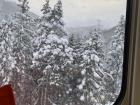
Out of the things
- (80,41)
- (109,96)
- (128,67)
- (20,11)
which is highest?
(20,11)

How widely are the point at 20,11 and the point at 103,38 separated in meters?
0.48

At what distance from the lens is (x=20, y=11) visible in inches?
65.7

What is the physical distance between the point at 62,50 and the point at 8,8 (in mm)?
377

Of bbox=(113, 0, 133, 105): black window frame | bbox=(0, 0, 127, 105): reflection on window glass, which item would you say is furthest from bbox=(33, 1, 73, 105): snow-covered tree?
bbox=(113, 0, 133, 105): black window frame

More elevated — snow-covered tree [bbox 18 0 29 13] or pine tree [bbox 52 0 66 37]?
snow-covered tree [bbox 18 0 29 13]

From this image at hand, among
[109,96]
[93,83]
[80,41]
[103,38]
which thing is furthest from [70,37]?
[109,96]

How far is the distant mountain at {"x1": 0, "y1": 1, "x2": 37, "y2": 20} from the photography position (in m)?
1.66

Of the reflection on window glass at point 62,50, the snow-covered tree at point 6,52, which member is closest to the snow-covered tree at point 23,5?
the reflection on window glass at point 62,50

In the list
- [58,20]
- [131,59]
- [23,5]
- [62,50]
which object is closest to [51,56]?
[62,50]

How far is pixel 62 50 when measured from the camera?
171 cm

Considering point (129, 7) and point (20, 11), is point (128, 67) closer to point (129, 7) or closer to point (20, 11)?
point (129, 7)

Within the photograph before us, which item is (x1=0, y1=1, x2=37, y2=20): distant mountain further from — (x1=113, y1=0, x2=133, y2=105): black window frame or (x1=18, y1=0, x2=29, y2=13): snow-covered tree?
(x1=113, y1=0, x2=133, y2=105): black window frame

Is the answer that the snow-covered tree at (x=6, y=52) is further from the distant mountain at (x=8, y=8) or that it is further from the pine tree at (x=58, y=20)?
the pine tree at (x=58, y=20)

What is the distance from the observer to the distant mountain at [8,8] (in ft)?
5.45
